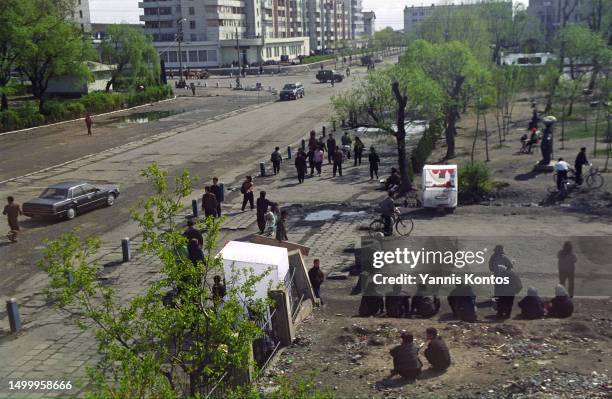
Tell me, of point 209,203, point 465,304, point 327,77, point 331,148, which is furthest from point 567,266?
point 327,77

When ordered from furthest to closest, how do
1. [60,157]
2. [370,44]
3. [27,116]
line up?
[370,44], [27,116], [60,157]

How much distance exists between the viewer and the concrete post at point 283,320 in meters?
12.2

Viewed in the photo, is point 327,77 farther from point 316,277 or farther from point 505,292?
point 505,292

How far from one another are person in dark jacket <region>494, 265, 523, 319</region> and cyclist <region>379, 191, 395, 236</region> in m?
5.48

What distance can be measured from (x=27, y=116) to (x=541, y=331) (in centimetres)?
4486

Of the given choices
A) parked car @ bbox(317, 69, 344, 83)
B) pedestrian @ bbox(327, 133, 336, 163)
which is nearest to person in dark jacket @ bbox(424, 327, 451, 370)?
pedestrian @ bbox(327, 133, 336, 163)

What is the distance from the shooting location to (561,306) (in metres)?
12.8

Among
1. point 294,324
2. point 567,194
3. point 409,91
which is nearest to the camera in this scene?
point 294,324

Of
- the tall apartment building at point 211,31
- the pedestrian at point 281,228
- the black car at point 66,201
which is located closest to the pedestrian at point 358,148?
the black car at point 66,201

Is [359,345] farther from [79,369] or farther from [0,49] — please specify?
[0,49]

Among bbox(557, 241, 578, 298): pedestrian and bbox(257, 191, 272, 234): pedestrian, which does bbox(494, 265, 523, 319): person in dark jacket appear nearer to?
bbox(557, 241, 578, 298): pedestrian

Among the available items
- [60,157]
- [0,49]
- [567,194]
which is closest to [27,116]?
[0,49]

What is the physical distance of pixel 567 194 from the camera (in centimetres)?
2317

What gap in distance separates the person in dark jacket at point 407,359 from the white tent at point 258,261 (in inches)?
118
